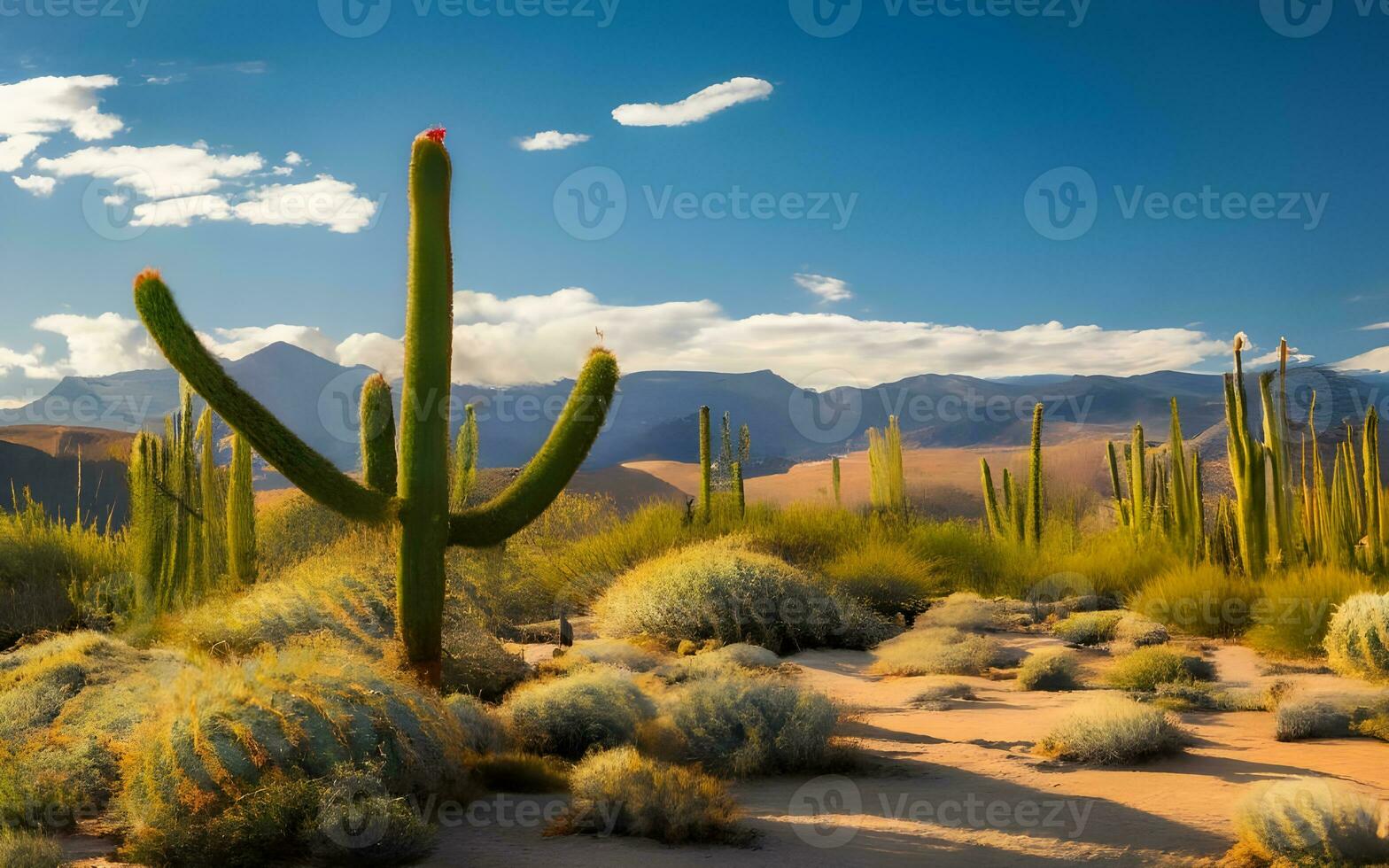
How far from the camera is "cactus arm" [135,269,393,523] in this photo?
6898 mm

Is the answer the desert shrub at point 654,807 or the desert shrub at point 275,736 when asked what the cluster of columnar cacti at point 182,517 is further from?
the desert shrub at point 654,807

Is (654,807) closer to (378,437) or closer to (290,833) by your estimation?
(290,833)

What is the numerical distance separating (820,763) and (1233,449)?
29.9ft

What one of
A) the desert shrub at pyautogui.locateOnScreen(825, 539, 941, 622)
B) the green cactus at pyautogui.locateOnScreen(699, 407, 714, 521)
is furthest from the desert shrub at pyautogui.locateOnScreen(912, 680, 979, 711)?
the green cactus at pyautogui.locateOnScreen(699, 407, 714, 521)

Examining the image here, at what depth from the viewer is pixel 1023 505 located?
23.1 m

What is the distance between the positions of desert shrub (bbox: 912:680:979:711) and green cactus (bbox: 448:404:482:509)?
9520 millimetres

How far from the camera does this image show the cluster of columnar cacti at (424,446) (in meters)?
7.04

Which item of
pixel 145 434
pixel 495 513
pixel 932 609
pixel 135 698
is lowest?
pixel 932 609

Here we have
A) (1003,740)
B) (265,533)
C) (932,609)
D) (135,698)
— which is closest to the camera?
(135,698)

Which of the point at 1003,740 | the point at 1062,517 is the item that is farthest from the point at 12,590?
the point at 1062,517

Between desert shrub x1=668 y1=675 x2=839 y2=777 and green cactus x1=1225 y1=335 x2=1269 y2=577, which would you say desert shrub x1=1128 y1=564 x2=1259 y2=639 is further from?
desert shrub x1=668 y1=675 x2=839 y2=777

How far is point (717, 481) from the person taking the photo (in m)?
25.8

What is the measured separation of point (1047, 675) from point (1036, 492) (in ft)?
32.8

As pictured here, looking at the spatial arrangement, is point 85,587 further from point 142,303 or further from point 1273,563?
point 1273,563
